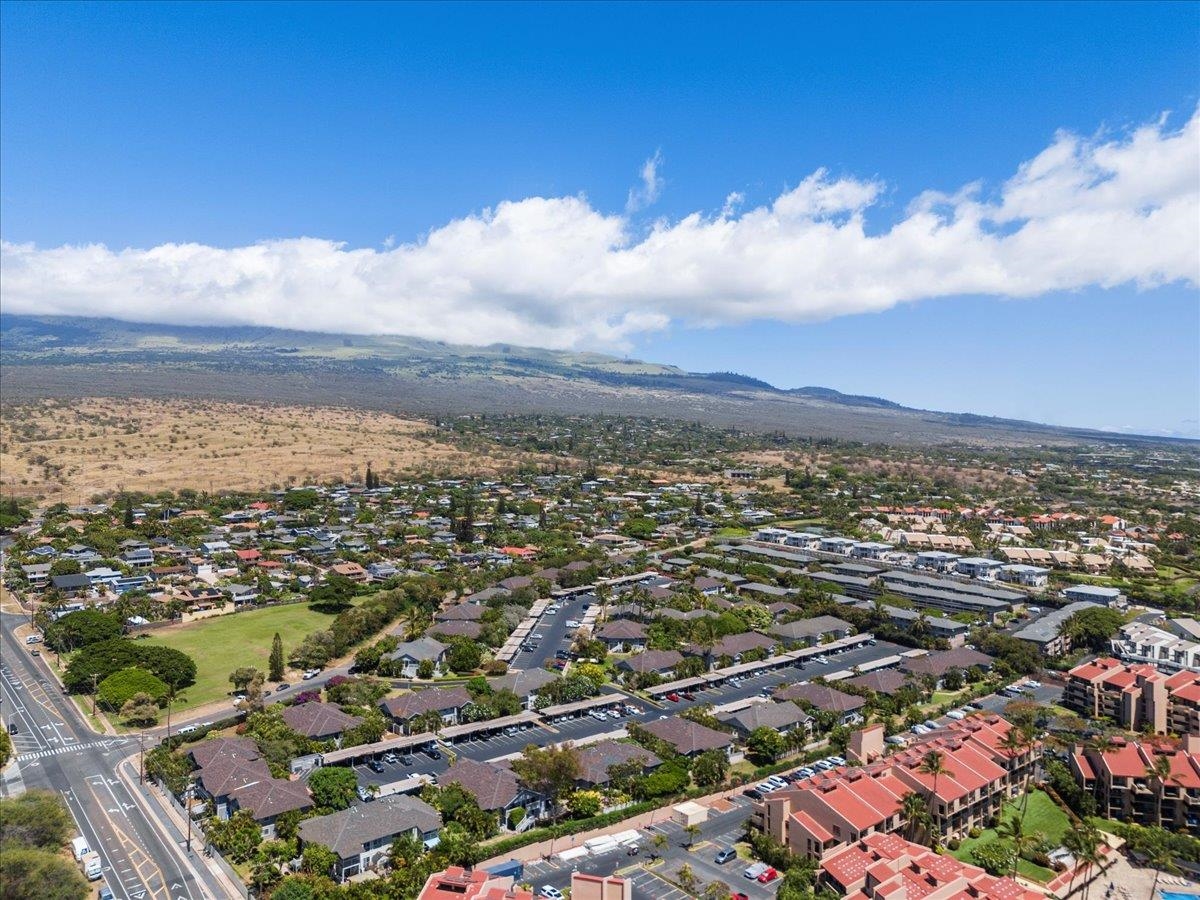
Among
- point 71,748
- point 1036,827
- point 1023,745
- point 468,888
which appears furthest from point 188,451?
point 1036,827

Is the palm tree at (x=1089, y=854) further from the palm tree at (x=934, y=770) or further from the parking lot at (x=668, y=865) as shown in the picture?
the parking lot at (x=668, y=865)

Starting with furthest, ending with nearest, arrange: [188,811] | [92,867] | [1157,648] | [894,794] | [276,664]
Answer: [1157,648] < [276,664] < [894,794] < [188,811] < [92,867]

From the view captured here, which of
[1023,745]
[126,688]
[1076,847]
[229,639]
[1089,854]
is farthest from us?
[229,639]

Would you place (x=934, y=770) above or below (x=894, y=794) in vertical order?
above

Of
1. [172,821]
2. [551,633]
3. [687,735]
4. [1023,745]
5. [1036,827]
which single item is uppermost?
[1023,745]

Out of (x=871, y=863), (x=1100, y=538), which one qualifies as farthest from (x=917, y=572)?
(x=871, y=863)

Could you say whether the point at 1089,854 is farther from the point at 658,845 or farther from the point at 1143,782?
the point at 658,845
